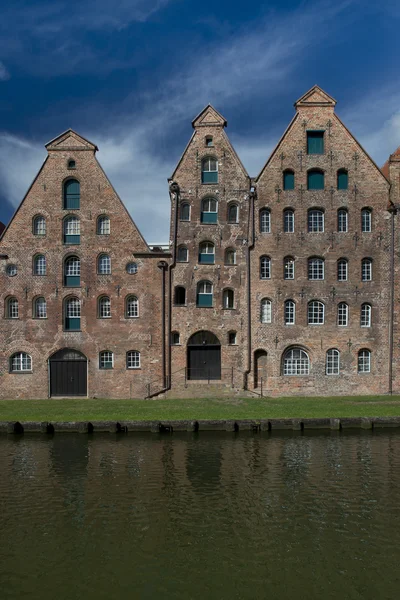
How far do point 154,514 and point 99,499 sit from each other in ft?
6.90

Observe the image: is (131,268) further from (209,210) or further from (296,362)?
(296,362)

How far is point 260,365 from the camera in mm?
30141

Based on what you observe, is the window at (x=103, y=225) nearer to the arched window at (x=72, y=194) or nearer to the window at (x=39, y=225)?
the arched window at (x=72, y=194)

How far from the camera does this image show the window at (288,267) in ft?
99.8

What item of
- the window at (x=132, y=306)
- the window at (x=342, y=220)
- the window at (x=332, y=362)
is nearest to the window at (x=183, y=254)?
the window at (x=132, y=306)

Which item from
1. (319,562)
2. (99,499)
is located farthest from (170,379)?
(319,562)

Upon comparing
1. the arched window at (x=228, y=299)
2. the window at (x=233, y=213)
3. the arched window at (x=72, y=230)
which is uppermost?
the window at (x=233, y=213)

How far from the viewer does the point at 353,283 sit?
30219 millimetres

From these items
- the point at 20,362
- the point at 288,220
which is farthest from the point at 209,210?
the point at 20,362

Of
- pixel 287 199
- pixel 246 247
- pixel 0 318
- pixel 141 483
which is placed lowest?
pixel 141 483

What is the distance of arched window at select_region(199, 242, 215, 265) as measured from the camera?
30.4m

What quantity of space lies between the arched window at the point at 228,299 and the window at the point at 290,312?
12.2 ft

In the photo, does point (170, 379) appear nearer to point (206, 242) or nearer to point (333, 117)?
point (206, 242)

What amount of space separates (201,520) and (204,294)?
19.4 metres
